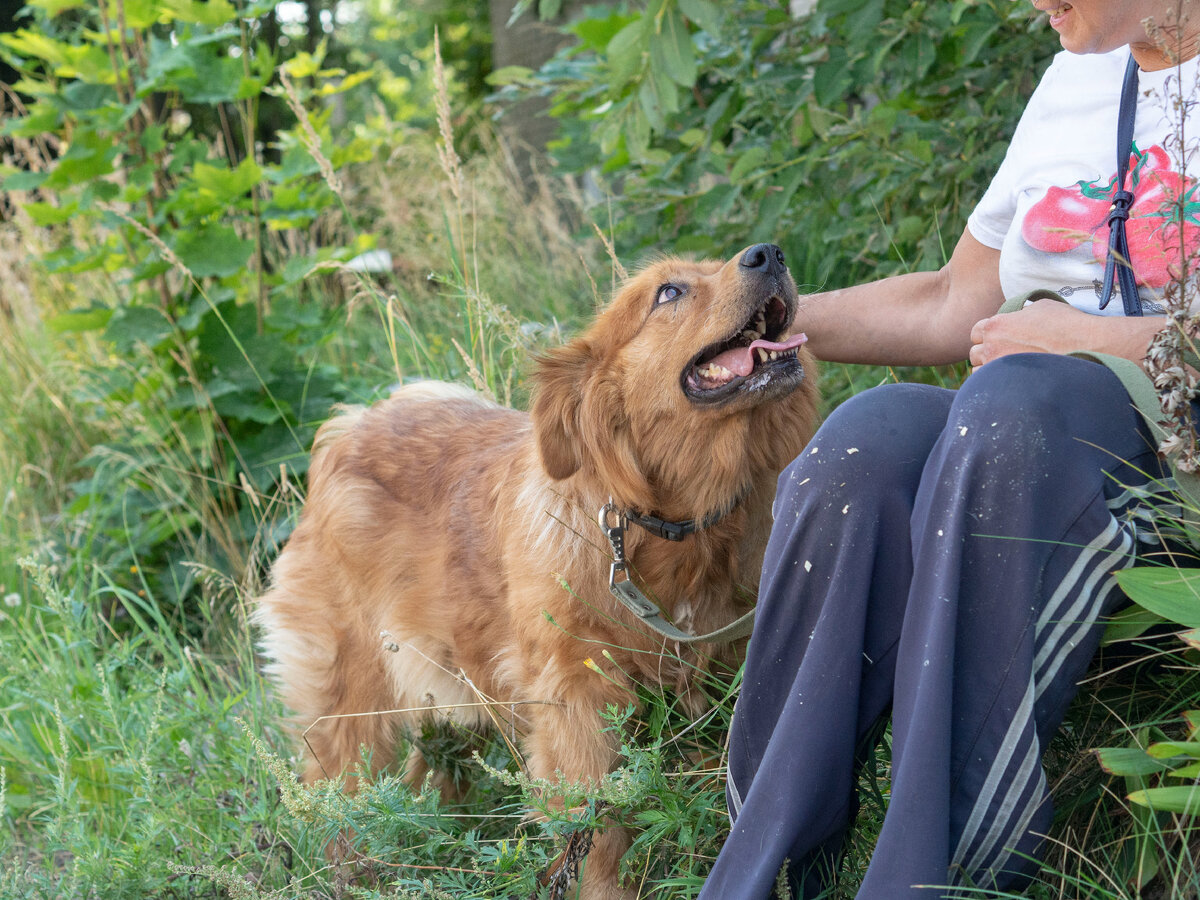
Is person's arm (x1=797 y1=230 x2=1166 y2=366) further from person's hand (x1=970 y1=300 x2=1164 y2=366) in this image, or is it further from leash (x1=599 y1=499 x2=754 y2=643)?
leash (x1=599 y1=499 x2=754 y2=643)

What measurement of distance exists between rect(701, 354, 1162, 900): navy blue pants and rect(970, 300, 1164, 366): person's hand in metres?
0.18

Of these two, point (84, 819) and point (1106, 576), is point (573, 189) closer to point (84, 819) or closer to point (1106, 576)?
point (84, 819)

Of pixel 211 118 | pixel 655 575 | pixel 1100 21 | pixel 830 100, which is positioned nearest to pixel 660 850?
pixel 655 575

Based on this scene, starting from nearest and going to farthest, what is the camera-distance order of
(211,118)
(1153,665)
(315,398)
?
(1153,665), (315,398), (211,118)

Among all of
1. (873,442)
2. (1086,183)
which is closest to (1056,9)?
(1086,183)

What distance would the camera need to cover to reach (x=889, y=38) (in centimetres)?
339

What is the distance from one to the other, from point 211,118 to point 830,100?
30.1 feet

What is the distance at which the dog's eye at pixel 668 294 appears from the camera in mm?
2594

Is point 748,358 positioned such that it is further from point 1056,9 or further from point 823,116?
point 823,116

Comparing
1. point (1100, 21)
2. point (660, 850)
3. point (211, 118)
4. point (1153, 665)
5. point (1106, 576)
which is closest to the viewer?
point (1106, 576)

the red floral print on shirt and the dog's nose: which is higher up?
the red floral print on shirt

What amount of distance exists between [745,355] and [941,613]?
1097 millimetres

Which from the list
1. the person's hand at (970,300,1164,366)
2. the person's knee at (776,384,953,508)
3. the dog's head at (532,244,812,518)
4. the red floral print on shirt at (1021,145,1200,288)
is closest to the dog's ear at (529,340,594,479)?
the dog's head at (532,244,812,518)

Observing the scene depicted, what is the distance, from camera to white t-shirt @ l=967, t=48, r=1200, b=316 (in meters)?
1.90
